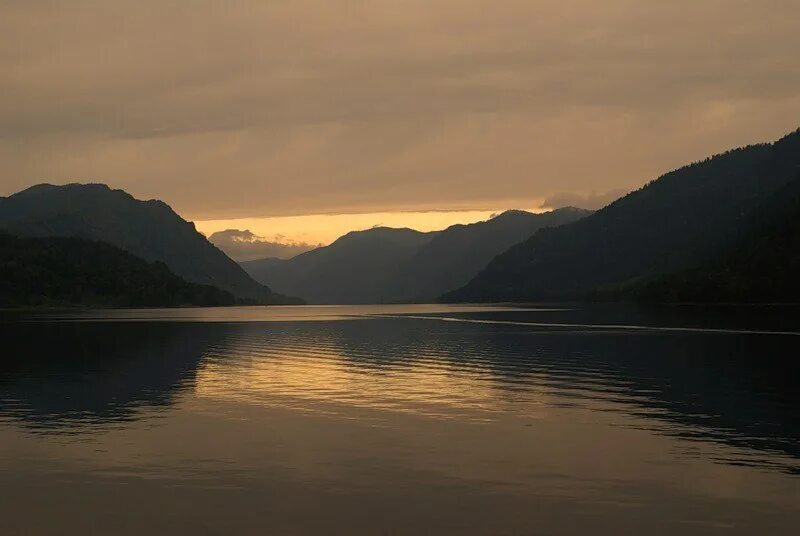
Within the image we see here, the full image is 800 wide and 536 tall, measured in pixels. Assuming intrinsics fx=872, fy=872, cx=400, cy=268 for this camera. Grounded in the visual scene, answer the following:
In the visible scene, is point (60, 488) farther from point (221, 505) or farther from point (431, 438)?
point (431, 438)

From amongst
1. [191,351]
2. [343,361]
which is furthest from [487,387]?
[191,351]

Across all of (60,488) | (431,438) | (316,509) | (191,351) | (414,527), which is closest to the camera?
(414,527)

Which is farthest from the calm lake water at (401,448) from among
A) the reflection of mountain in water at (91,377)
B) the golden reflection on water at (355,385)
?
the reflection of mountain in water at (91,377)

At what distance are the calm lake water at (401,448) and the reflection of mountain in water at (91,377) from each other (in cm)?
53

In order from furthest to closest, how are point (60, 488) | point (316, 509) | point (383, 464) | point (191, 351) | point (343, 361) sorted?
point (191, 351), point (343, 361), point (383, 464), point (60, 488), point (316, 509)

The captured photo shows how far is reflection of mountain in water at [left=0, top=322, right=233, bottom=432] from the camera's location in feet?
213

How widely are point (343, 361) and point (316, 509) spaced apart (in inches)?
2977

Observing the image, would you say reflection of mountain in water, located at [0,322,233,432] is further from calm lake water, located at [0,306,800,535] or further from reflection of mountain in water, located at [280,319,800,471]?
reflection of mountain in water, located at [280,319,800,471]

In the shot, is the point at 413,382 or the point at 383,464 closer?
the point at 383,464

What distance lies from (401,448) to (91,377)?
53.1 meters

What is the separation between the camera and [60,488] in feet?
131

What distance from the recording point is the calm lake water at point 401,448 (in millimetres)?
35156

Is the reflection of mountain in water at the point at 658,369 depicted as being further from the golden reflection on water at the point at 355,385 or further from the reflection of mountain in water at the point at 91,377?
the reflection of mountain in water at the point at 91,377

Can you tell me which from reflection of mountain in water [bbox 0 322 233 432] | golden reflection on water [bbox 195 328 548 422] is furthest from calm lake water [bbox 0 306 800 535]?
reflection of mountain in water [bbox 0 322 233 432]
